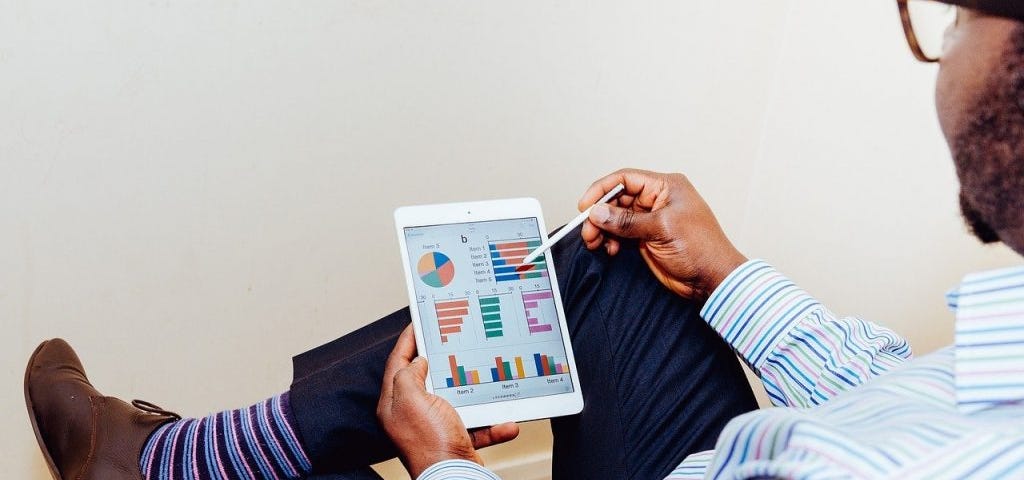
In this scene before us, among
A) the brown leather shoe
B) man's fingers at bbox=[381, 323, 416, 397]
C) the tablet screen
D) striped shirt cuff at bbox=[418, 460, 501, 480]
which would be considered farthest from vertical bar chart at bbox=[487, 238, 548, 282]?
the brown leather shoe

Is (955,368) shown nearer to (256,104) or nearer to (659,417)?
(659,417)

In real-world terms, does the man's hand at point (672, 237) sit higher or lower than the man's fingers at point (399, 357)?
higher

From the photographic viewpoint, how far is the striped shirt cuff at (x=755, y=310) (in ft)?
2.75

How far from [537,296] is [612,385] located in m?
0.12

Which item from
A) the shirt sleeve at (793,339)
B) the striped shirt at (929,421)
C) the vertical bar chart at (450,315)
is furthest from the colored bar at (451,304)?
the striped shirt at (929,421)

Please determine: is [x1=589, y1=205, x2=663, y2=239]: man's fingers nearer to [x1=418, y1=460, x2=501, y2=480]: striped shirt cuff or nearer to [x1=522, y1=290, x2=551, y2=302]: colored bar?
[x1=522, y1=290, x2=551, y2=302]: colored bar

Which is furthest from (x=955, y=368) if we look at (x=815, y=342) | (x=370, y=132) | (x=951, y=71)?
(x=370, y=132)

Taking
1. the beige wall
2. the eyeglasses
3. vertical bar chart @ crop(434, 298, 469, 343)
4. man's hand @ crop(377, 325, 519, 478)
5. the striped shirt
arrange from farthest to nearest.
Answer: the beige wall < vertical bar chart @ crop(434, 298, 469, 343) < man's hand @ crop(377, 325, 519, 478) < the eyeglasses < the striped shirt

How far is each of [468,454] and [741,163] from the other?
32.3 inches

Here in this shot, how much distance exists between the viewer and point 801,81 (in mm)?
1346

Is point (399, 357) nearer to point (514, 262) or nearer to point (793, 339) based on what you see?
point (514, 262)

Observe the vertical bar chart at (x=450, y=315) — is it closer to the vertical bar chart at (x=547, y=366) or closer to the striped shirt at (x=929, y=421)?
the vertical bar chart at (x=547, y=366)

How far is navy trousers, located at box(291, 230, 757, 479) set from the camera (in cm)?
81

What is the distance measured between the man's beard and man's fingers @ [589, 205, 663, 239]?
13.9 inches
